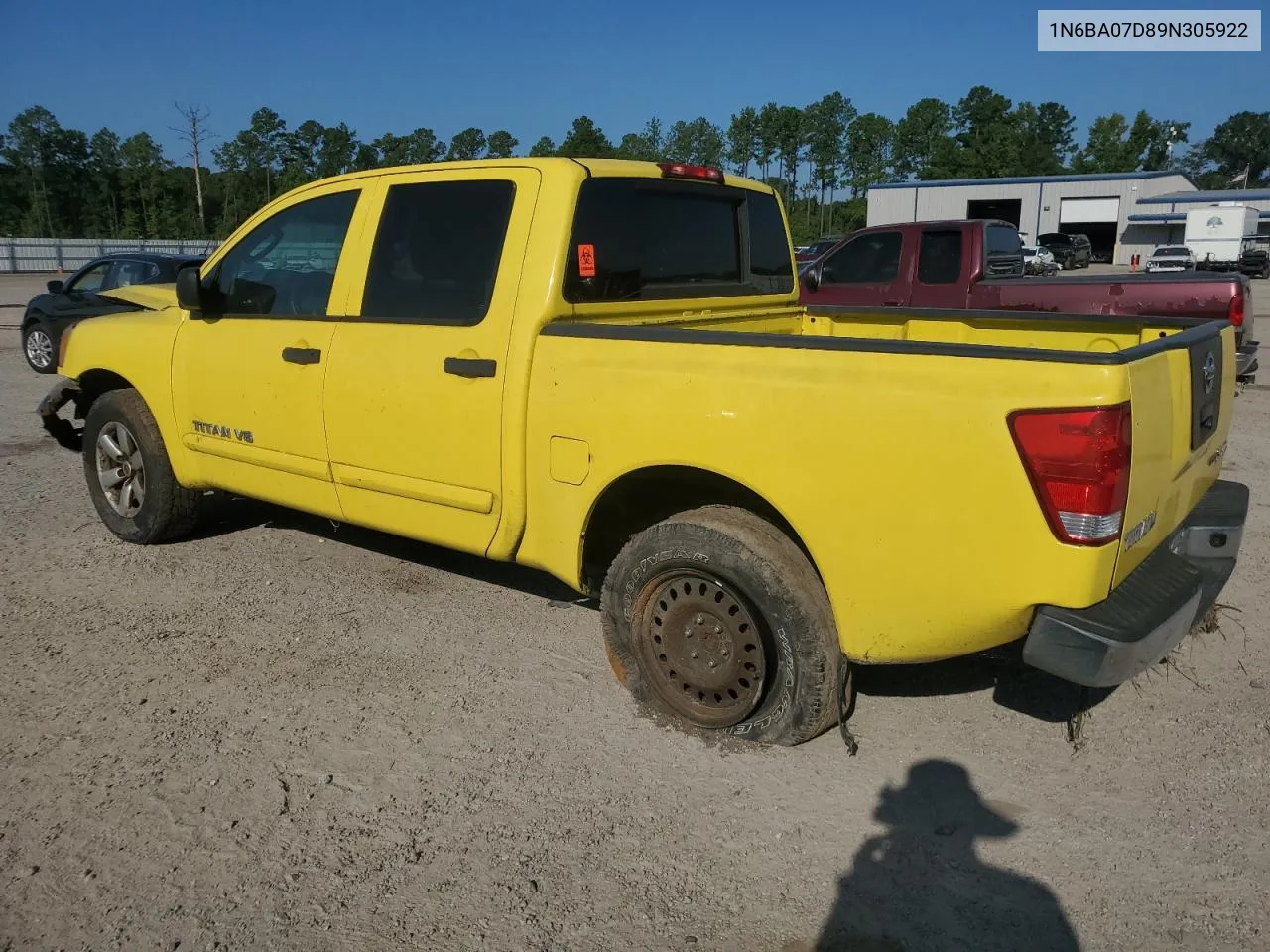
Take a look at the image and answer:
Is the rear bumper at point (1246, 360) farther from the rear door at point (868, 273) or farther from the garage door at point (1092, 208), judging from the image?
the garage door at point (1092, 208)

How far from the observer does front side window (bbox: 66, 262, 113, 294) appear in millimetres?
13294

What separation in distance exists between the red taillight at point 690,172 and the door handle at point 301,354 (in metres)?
1.72

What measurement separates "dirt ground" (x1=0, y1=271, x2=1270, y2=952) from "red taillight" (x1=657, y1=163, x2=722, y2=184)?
1.98 metres

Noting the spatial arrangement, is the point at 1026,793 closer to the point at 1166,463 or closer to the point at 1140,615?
the point at 1140,615

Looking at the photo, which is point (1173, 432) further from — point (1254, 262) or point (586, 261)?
point (1254, 262)

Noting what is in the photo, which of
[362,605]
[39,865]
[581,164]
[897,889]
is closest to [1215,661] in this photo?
[897,889]

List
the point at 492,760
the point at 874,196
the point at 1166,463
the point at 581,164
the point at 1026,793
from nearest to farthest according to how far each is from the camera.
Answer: the point at 1166,463 → the point at 1026,793 → the point at 492,760 → the point at 581,164 → the point at 874,196

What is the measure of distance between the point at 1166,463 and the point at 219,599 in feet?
13.8

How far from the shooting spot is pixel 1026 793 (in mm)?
3115

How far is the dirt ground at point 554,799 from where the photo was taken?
8.43 feet

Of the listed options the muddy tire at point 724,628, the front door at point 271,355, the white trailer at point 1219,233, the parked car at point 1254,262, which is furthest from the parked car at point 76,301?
the parked car at point 1254,262

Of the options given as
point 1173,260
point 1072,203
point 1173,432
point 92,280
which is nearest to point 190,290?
point 1173,432

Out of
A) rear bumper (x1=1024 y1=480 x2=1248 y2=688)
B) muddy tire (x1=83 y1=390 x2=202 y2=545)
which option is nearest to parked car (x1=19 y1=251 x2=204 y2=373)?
muddy tire (x1=83 y1=390 x2=202 y2=545)

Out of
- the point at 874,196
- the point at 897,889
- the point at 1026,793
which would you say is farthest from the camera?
the point at 874,196
